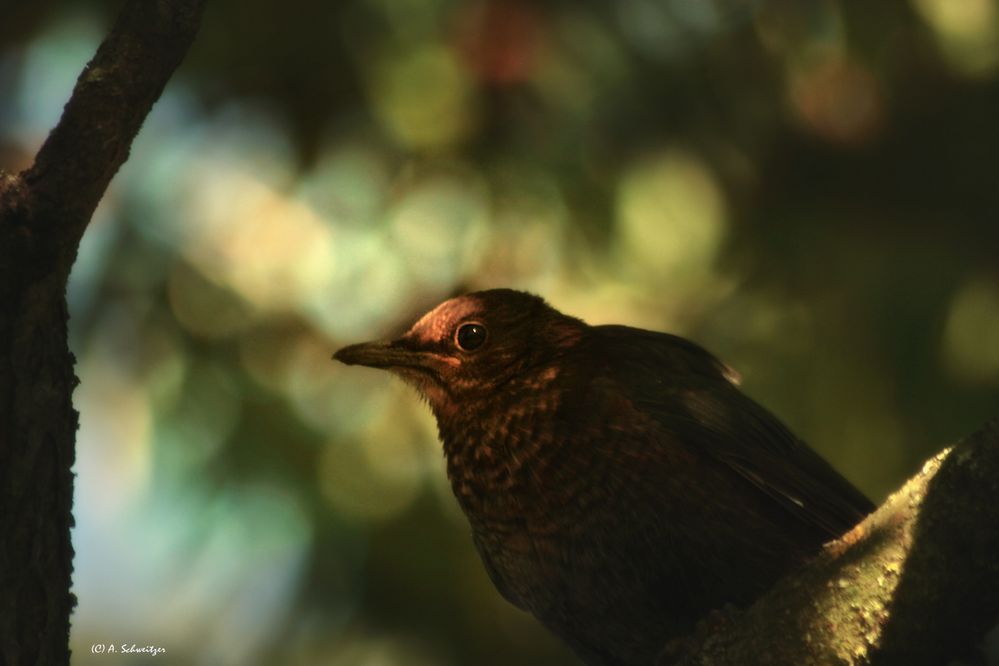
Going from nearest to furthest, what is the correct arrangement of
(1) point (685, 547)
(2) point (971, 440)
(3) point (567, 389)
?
(2) point (971, 440), (1) point (685, 547), (3) point (567, 389)

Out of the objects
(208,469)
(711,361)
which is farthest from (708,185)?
(208,469)

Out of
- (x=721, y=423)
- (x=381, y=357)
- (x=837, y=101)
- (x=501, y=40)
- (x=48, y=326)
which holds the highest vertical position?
(x=501, y=40)

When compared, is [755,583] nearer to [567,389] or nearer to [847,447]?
[567,389]

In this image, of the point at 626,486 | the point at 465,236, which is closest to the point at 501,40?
the point at 465,236

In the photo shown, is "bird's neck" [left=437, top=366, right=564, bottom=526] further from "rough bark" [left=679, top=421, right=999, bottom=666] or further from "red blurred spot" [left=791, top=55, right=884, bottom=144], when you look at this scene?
"red blurred spot" [left=791, top=55, right=884, bottom=144]

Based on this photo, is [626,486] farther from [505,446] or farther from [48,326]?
[48,326]
